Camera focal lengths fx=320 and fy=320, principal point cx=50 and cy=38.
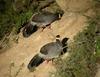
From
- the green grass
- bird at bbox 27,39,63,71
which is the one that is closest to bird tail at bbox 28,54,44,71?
bird at bbox 27,39,63,71

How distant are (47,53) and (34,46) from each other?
0.81m

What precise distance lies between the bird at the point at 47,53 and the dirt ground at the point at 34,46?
0.37 feet

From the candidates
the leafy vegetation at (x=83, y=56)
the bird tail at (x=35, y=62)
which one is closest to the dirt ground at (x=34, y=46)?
the bird tail at (x=35, y=62)

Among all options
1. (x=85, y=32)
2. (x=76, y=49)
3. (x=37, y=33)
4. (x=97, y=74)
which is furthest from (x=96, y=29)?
(x=37, y=33)

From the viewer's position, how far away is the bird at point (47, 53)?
6.72 m

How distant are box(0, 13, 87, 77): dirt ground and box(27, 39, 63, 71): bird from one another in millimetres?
114

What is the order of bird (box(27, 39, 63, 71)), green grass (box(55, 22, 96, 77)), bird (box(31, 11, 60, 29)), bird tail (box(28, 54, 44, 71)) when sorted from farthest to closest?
1. bird (box(31, 11, 60, 29))
2. bird tail (box(28, 54, 44, 71))
3. bird (box(27, 39, 63, 71))
4. green grass (box(55, 22, 96, 77))

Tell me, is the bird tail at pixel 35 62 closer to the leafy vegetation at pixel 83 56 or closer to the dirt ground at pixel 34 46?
the dirt ground at pixel 34 46

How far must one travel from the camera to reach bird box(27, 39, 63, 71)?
6.72 m

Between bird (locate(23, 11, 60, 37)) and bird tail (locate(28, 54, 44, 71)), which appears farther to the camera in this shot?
bird (locate(23, 11, 60, 37))

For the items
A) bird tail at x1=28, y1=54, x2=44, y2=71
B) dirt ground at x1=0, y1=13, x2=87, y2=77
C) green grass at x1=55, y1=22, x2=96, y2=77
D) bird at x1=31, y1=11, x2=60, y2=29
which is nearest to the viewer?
green grass at x1=55, y1=22, x2=96, y2=77

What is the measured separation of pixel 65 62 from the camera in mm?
6477

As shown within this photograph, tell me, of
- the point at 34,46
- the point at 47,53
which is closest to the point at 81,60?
the point at 47,53

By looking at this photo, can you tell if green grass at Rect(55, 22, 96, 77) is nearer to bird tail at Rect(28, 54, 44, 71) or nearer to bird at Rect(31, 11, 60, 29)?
bird tail at Rect(28, 54, 44, 71)
